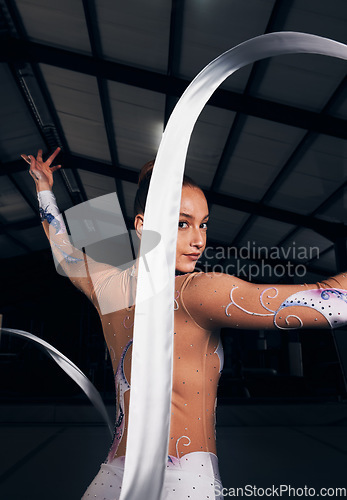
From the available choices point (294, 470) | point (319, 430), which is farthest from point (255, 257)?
point (294, 470)

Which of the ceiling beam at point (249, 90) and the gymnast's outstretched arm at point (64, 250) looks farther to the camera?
the ceiling beam at point (249, 90)

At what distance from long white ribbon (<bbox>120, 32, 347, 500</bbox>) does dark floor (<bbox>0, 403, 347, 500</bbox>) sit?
2.47 m

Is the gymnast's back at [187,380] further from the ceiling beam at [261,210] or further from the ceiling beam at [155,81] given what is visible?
the ceiling beam at [261,210]

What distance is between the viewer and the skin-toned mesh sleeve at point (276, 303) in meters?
0.59

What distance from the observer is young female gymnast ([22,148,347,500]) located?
1.97 ft

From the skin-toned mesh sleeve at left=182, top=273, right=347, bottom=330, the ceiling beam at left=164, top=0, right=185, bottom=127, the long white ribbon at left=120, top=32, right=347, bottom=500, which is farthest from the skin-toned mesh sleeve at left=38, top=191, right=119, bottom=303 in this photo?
the ceiling beam at left=164, top=0, right=185, bottom=127

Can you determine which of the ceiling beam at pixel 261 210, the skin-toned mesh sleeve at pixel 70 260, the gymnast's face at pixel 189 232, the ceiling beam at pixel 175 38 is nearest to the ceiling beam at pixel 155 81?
the ceiling beam at pixel 175 38

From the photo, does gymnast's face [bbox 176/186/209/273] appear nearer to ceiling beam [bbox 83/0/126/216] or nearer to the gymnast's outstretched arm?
the gymnast's outstretched arm

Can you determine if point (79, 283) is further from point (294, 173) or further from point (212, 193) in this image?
point (212, 193)

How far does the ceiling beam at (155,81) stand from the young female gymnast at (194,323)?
220 inches

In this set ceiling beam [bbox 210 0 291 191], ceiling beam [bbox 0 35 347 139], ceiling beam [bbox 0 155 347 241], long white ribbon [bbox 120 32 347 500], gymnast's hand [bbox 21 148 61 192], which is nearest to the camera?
long white ribbon [bbox 120 32 347 500]

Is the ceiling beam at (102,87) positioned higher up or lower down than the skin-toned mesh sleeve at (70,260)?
higher up

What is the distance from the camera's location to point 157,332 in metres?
0.41

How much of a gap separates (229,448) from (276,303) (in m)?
3.51
